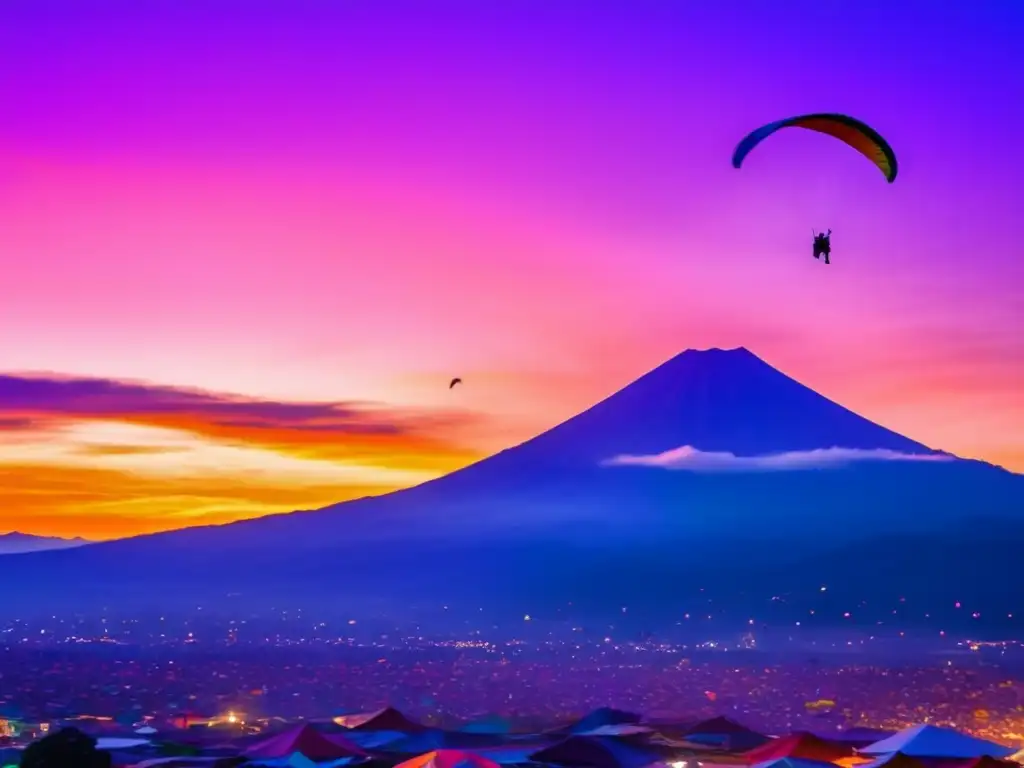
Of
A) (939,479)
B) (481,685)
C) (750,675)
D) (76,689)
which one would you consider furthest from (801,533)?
(76,689)

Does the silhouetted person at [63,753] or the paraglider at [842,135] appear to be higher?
the paraglider at [842,135]

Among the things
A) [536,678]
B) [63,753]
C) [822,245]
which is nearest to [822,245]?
[822,245]

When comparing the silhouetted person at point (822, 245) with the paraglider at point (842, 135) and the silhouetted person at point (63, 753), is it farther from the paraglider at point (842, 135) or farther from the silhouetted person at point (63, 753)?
the silhouetted person at point (63, 753)

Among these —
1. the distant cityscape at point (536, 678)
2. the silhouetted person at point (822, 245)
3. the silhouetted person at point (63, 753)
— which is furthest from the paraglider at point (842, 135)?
the distant cityscape at point (536, 678)

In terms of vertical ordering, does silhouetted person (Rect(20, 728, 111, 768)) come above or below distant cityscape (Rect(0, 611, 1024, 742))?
below

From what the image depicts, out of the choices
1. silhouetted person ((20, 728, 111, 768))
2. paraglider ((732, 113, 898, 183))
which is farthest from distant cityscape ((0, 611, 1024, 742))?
silhouetted person ((20, 728, 111, 768))

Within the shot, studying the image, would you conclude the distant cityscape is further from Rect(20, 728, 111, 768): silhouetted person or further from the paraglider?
Rect(20, 728, 111, 768): silhouetted person

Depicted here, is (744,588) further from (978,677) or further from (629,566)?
(978,677)
